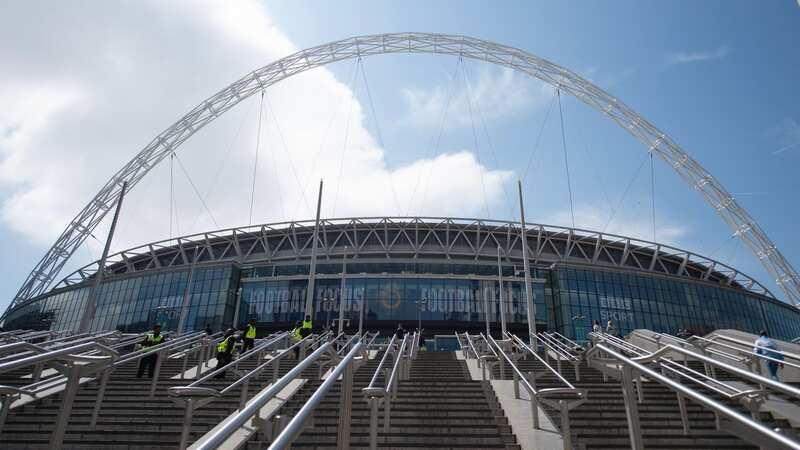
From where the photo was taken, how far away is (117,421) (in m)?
7.88

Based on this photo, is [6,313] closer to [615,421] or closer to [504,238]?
[504,238]

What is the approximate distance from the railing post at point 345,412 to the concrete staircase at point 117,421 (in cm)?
415

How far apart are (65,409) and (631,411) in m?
6.15

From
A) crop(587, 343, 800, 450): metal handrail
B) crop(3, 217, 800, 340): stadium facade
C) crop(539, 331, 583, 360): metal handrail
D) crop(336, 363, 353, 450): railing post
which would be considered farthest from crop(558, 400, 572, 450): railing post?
crop(3, 217, 800, 340): stadium facade

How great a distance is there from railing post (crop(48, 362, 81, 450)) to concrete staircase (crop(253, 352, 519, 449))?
223 centimetres

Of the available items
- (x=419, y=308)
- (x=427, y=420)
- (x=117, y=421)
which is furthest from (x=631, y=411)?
(x=419, y=308)

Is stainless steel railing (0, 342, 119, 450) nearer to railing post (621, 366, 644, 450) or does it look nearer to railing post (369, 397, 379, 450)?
railing post (369, 397, 379, 450)

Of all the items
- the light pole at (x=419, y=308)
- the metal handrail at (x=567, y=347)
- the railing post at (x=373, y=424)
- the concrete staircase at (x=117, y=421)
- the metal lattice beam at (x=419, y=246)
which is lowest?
the concrete staircase at (x=117, y=421)

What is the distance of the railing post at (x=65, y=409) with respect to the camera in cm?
496

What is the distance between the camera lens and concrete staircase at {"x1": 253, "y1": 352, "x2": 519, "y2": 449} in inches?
268

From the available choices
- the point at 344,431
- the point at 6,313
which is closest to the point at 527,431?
the point at 344,431

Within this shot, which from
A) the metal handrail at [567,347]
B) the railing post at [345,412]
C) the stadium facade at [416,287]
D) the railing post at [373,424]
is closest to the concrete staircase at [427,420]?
the railing post at [373,424]

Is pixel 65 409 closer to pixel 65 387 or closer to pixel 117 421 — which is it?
pixel 65 387

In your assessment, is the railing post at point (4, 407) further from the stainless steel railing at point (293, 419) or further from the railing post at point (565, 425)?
the railing post at point (565, 425)
